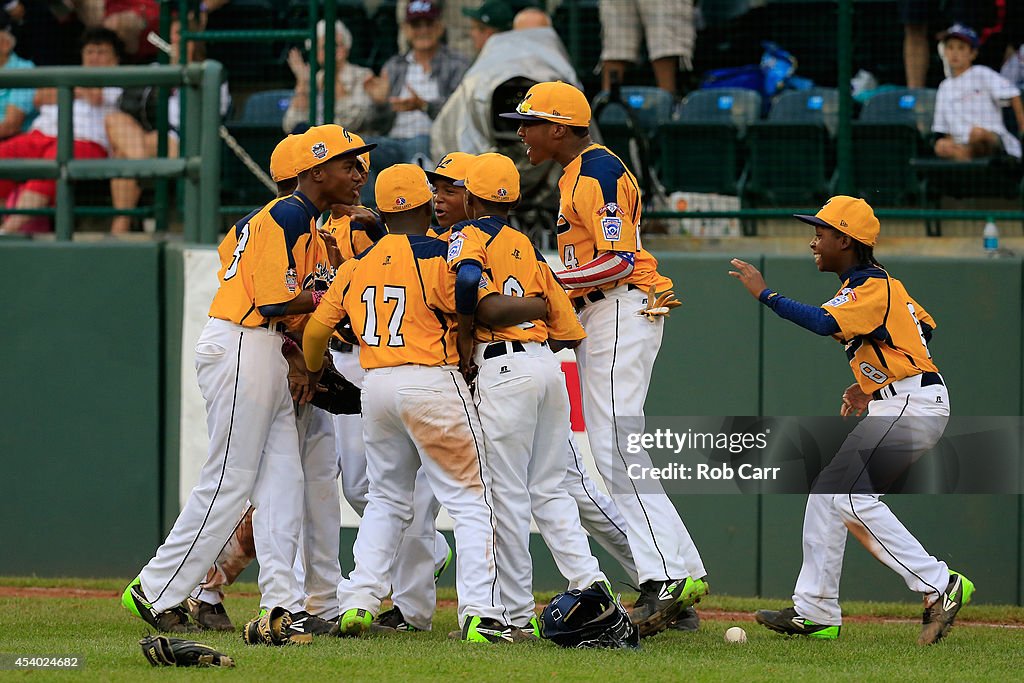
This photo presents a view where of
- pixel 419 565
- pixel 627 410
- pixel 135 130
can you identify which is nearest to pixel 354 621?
pixel 419 565

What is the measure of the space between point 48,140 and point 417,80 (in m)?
2.47

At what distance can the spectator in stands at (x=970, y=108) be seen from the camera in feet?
26.2

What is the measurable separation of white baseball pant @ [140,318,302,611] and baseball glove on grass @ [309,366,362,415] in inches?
8.2

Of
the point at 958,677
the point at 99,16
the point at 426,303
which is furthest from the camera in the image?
the point at 99,16

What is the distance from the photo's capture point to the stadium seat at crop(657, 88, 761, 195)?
830 cm

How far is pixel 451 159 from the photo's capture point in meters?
6.05

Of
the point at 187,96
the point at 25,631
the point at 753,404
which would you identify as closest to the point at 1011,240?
the point at 753,404

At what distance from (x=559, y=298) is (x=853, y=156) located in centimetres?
301

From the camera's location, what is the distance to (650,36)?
835 centimetres

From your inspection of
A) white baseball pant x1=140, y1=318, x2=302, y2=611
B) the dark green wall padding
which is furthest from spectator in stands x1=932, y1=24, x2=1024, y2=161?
white baseball pant x1=140, y1=318, x2=302, y2=611

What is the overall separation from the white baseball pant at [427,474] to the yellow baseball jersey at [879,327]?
1.66m

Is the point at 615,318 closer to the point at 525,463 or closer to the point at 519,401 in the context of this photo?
the point at 519,401

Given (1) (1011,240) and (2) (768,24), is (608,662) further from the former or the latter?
(2) (768,24)

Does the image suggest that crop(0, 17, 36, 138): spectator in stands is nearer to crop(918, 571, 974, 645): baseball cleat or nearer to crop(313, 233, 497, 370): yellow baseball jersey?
crop(313, 233, 497, 370): yellow baseball jersey
